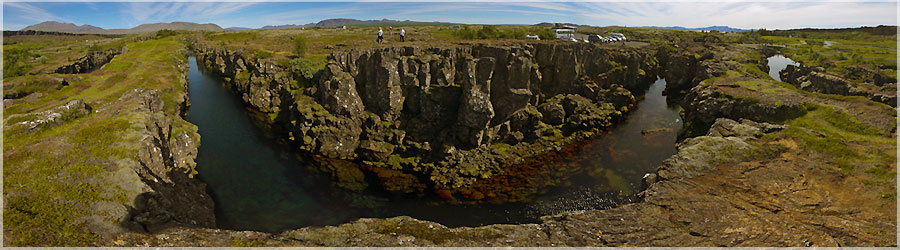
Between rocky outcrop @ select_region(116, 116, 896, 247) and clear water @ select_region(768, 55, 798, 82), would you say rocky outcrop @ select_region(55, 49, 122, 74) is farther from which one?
clear water @ select_region(768, 55, 798, 82)

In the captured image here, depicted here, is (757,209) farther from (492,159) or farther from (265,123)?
(265,123)

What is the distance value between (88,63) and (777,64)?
170 metres

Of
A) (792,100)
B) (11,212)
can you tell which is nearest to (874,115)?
(792,100)

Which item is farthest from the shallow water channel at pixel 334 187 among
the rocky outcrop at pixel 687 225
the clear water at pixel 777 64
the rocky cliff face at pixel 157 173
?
the clear water at pixel 777 64

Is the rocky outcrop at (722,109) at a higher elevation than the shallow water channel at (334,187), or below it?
higher

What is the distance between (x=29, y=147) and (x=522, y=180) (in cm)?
3740

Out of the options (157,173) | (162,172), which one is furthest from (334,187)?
(157,173)

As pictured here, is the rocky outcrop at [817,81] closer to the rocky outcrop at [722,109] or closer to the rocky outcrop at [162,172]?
the rocky outcrop at [722,109]

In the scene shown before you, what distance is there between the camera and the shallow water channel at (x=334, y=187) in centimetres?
2800

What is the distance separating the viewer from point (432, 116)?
4194cm

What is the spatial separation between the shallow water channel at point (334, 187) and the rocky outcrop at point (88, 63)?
38592 millimetres

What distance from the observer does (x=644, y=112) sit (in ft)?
187

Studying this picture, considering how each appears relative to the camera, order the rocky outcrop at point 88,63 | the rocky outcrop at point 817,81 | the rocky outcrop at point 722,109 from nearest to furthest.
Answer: the rocky outcrop at point 722,109, the rocky outcrop at point 817,81, the rocky outcrop at point 88,63

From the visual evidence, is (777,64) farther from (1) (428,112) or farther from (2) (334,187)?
(2) (334,187)
